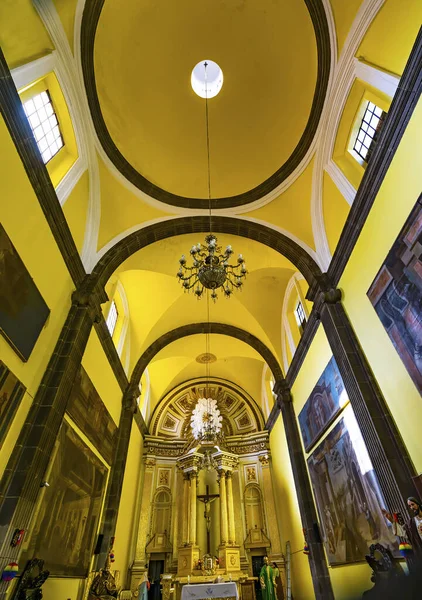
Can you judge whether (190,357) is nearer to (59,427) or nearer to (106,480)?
(106,480)

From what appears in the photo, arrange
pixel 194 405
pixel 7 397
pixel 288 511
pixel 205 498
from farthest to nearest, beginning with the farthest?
pixel 194 405
pixel 205 498
pixel 288 511
pixel 7 397

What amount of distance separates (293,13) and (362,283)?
6.63 meters

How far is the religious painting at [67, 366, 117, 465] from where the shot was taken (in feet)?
27.6

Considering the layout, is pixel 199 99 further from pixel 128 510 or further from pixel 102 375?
pixel 128 510

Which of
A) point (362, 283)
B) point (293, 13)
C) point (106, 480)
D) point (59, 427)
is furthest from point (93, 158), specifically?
point (106, 480)

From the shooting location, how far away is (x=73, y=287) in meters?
8.85

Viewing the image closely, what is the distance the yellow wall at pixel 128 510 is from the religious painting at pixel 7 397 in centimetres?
856

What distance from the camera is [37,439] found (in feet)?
→ 20.9

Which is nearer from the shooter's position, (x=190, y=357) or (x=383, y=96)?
(x=383, y=96)

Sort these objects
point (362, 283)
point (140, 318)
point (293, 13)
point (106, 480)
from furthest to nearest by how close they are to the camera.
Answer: point (140, 318), point (106, 480), point (293, 13), point (362, 283)

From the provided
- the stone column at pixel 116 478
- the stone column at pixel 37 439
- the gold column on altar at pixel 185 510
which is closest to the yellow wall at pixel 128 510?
the stone column at pixel 116 478

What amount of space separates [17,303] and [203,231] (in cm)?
680

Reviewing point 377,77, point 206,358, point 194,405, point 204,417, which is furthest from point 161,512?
point 377,77

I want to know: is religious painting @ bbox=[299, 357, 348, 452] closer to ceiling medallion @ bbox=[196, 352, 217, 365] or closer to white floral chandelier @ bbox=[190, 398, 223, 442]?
white floral chandelier @ bbox=[190, 398, 223, 442]
